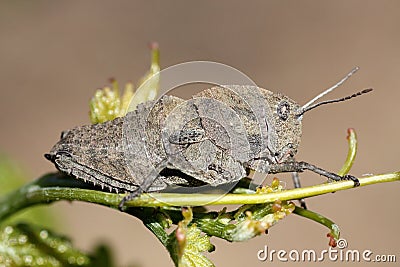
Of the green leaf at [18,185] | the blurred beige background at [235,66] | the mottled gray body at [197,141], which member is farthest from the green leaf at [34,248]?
the blurred beige background at [235,66]

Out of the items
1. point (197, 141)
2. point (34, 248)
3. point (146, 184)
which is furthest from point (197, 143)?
point (34, 248)

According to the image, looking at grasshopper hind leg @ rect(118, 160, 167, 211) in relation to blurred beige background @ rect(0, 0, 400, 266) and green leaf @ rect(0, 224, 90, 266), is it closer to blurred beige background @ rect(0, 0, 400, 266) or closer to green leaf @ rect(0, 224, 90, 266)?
green leaf @ rect(0, 224, 90, 266)

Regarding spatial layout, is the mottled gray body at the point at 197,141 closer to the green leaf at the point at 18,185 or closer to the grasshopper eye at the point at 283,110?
the grasshopper eye at the point at 283,110

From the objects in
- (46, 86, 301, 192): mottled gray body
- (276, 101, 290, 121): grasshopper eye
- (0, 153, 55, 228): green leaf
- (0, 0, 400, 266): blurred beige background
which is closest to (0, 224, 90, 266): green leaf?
(46, 86, 301, 192): mottled gray body

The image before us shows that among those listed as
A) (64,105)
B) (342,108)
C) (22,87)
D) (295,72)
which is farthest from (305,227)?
(22,87)

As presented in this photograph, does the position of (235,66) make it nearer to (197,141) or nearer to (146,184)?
(197,141)

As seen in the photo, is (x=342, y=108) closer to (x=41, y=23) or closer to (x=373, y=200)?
(x=373, y=200)
